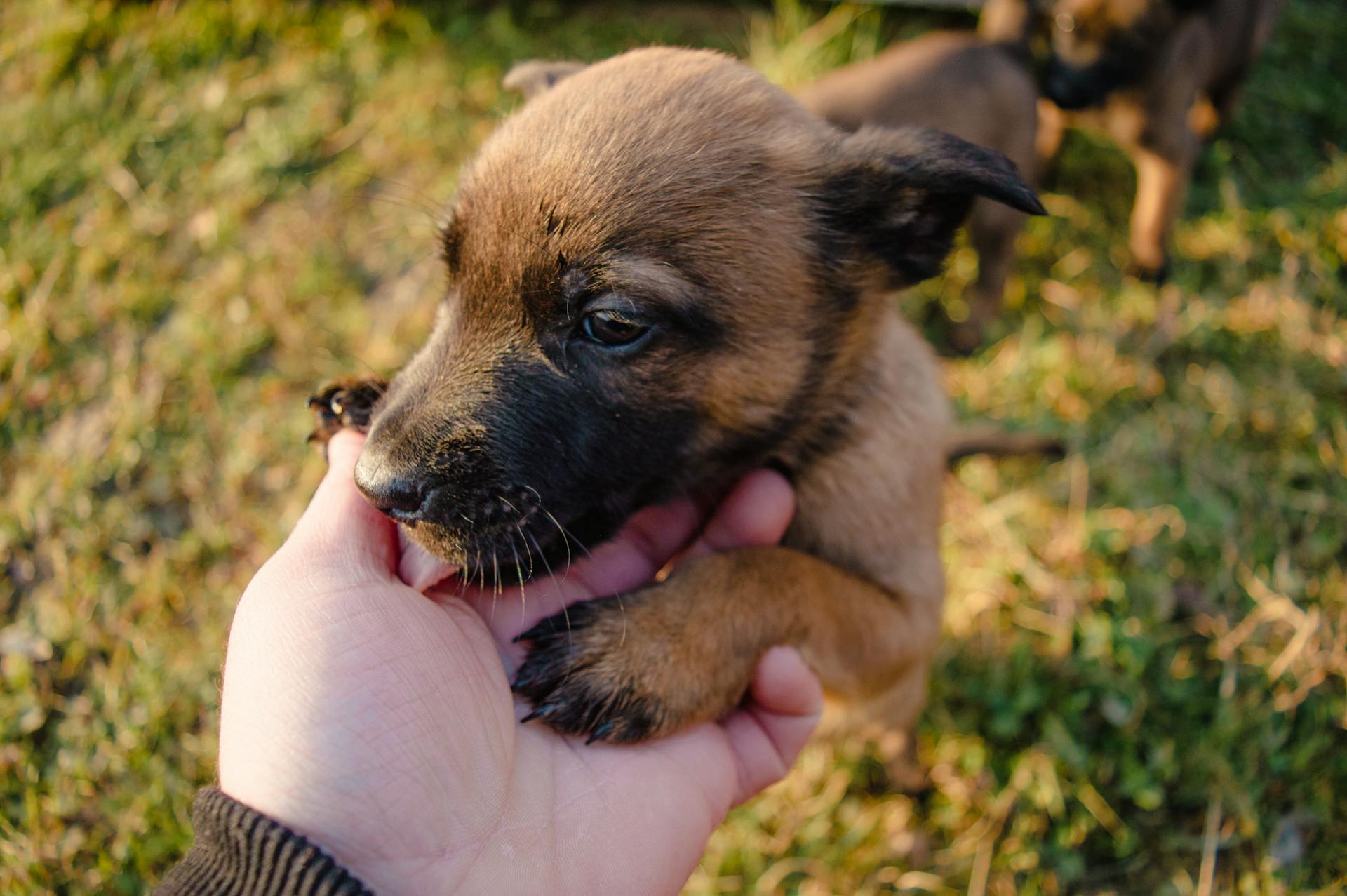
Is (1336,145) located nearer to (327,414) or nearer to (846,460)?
(846,460)

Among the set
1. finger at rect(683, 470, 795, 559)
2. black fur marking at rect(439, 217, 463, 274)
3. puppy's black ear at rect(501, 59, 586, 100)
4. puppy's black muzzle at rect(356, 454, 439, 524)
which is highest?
puppy's black ear at rect(501, 59, 586, 100)

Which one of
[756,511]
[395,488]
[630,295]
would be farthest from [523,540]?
[756,511]

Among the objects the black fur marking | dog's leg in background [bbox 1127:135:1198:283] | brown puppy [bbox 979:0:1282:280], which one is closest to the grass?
dog's leg in background [bbox 1127:135:1198:283]

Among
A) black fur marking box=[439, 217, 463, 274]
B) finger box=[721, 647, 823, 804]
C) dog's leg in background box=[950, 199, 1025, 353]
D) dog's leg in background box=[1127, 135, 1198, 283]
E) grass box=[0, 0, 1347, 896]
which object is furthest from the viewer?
dog's leg in background box=[1127, 135, 1198, 283]

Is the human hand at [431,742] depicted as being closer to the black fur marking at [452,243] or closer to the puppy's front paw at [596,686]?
the puppy's front paw at [596,686]

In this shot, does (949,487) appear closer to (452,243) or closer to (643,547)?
(643,547)

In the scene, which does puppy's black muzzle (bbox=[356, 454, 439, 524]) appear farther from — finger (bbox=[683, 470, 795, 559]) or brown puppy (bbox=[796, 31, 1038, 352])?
brown puppy (bbox=[796, 31, 1038, 352])
